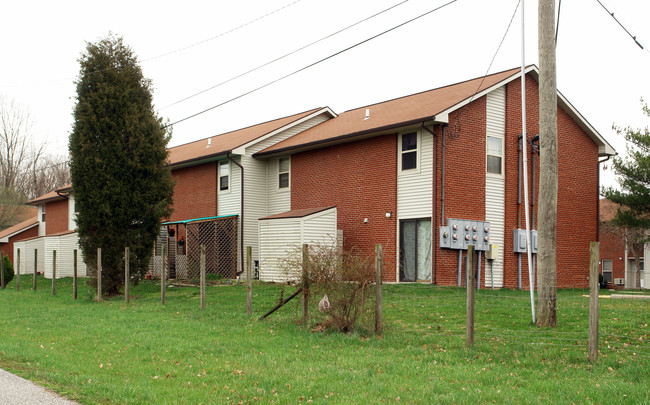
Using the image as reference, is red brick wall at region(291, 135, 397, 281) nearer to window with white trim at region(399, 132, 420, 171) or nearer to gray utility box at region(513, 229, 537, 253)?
window with white trim at region(399, 132, 420, 171)

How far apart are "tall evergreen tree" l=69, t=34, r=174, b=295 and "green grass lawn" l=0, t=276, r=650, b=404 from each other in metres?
4.97

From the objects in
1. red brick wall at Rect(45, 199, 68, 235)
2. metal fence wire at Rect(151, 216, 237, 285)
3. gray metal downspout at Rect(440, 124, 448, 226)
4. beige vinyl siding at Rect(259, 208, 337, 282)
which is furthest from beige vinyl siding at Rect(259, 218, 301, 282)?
red brick wall at Rect(45, 199, 68, 235)

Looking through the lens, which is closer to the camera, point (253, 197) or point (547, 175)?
point (547, 175)

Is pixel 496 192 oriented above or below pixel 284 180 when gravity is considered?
below

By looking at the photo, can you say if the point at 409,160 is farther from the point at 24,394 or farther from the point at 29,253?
the point at 29,253

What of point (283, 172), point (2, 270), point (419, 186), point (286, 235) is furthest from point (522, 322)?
point (2, 270)

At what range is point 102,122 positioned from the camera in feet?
60.1

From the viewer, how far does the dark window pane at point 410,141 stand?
19850mm

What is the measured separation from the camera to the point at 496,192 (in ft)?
66.9

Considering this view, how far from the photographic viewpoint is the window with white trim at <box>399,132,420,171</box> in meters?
19.8

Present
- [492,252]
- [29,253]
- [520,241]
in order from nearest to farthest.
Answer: [492,252]
[520,241]
[29,253]

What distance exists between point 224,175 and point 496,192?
38.6ft

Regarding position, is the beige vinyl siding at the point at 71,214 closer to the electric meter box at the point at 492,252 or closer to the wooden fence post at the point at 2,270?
the wooden fence post at the point at 2,270

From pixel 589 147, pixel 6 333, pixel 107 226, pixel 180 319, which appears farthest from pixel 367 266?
pixel 589 147
